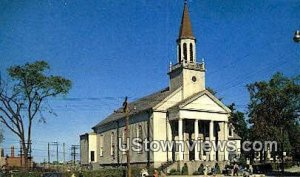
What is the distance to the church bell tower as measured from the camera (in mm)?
63781

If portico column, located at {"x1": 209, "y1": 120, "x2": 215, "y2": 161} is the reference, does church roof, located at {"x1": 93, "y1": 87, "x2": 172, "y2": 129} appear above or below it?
above

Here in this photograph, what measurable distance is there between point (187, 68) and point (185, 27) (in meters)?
6.19

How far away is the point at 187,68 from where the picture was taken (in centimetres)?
6388

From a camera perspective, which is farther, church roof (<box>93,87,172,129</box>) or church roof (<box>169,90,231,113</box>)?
church roof (<box>93,87,172,129</box>)

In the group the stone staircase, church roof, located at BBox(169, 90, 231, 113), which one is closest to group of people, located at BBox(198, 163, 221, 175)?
the stone staircase

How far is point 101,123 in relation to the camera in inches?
3258

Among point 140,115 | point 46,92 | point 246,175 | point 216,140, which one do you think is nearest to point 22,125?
point 46,92

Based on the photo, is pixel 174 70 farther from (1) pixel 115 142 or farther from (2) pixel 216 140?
(1) pixel 115 142

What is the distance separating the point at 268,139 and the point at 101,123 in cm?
2968

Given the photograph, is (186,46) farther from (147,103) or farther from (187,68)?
(147,103)

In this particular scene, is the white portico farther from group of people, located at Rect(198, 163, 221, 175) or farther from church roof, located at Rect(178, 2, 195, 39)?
church roof, located at Rect(178, 2, 195, 39)

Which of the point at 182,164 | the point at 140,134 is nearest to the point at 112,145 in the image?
the point at 140,134
